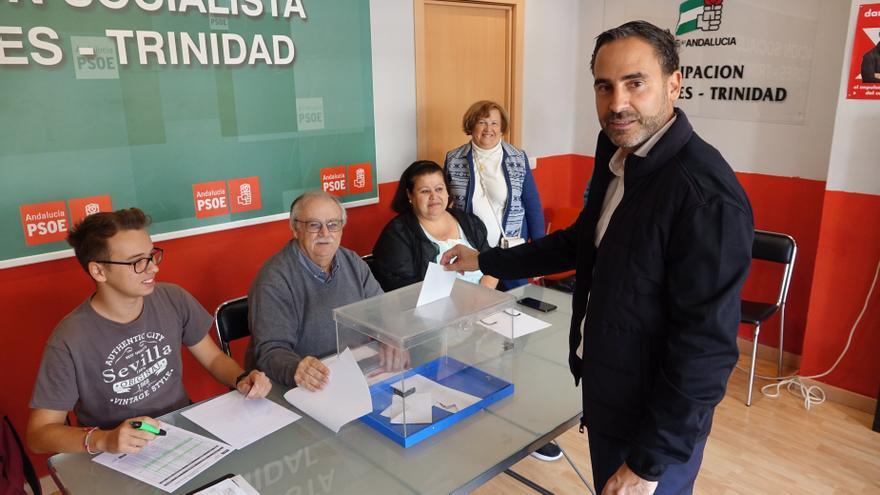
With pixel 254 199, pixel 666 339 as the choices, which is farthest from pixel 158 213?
pixel 666 339

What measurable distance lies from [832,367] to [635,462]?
2.77 metres

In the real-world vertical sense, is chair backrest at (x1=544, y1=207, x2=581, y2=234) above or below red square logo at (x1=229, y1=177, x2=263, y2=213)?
below

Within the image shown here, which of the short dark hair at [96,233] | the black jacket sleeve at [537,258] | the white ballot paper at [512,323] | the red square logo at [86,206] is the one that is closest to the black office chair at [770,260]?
the white ballot paper at [512,323]

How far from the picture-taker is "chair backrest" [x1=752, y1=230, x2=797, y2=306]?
3375 millimetres

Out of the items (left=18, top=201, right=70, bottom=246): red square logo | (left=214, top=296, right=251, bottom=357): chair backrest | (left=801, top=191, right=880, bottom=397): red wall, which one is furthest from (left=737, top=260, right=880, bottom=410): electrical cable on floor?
(left=18, top=201, right=70, bottom=246): red square logo

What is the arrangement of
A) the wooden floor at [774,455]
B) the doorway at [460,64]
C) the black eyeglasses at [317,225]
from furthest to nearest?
1. the doorway at [460,64]
2. the wooden floor at [774,455]
3. the black eyeglasses at [317,225]

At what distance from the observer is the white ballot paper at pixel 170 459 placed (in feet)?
4.67

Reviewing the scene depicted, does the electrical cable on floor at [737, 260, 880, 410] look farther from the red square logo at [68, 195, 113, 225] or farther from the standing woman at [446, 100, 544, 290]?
the red square logo at [68, 195, 113, 225]

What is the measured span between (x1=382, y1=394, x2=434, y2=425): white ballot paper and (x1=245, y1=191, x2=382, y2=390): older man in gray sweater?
488 millimetres

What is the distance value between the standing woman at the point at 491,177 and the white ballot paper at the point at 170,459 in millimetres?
2053

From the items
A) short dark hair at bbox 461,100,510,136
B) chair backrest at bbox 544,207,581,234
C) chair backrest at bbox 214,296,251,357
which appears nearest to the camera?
chair backrest at bbox 214,296,251,357

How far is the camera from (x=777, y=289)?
3.81 metres

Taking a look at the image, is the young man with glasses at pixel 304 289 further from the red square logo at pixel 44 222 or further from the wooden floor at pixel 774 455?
the wooden floor at pixel 774 455

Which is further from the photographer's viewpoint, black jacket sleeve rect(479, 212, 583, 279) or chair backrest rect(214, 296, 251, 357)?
chair backrest rect(214, 296, 251, 357)
